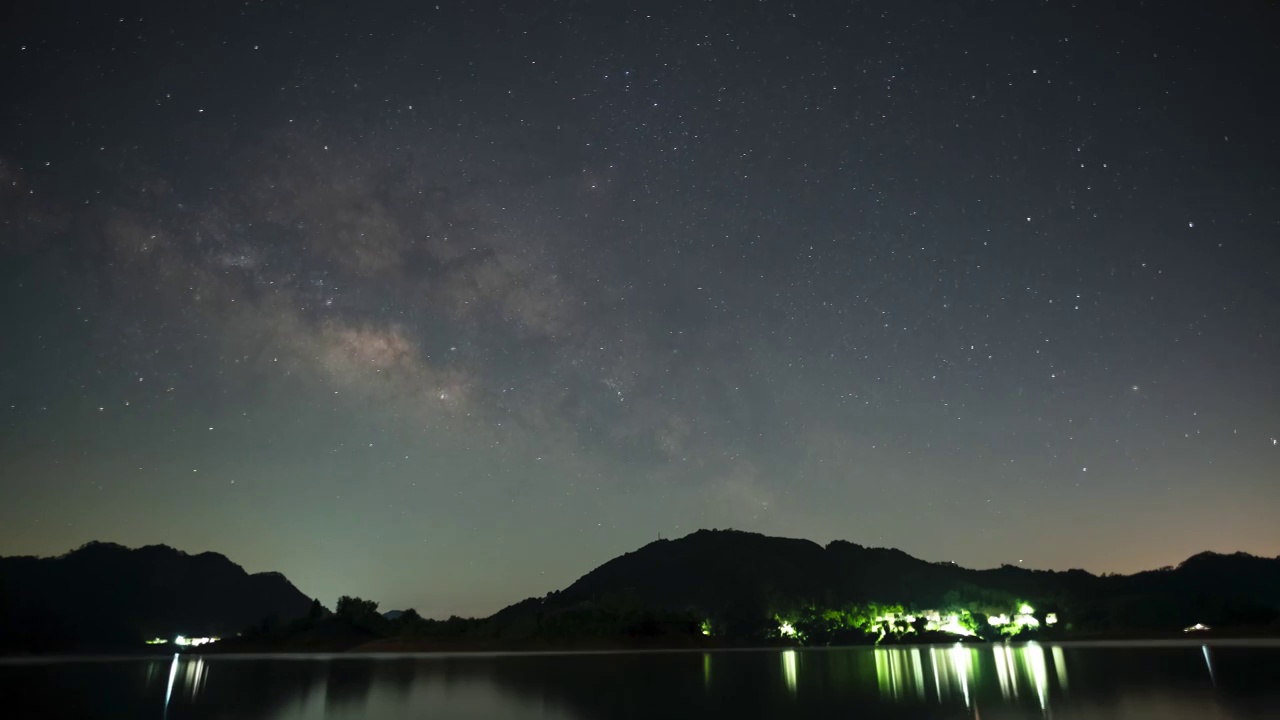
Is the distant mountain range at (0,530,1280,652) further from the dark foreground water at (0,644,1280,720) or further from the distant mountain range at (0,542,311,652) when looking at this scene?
the dark foreground water at (0,644,1280,720)

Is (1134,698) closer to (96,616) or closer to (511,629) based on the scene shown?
(511,629)

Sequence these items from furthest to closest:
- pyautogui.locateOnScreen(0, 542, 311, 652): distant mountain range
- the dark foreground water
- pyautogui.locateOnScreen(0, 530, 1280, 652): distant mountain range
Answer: pyautogui.locateOnScreen(0, 530, 1280, 652): distant mountain range < pyautogui.locateOnScreen(0, 542, 311, 652): distant mountain range < the dark foreground water

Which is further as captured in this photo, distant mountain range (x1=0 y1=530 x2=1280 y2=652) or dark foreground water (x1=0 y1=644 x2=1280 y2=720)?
distant mountain range (x1=0 y1=530 x2=1280 y2=652)

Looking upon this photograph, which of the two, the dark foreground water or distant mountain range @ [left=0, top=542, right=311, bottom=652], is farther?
distant mountain range @ [left=0, top=542, right=311, bottom=652]

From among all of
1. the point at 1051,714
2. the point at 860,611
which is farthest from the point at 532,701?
the point at 860,611

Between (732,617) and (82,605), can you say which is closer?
(732,617)

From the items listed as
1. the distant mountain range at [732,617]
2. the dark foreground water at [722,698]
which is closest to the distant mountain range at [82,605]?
the distant mountain range at [732,617]

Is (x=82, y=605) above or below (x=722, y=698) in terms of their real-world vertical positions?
above

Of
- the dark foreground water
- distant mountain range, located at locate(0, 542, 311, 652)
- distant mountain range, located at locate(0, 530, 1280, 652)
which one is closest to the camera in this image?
the dark foreground water

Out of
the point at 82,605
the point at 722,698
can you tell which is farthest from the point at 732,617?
the point at 722,698

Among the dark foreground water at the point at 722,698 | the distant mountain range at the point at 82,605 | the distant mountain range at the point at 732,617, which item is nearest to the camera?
the dark foreground water at the point at 722,698

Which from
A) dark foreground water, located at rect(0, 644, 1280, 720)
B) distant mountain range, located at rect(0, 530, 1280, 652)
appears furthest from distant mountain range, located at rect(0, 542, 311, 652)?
dark foreground water, located at rect(0, 644, 1280, 720)

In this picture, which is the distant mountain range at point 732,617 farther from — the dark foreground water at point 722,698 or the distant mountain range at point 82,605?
the dark foreground water at point 722,698

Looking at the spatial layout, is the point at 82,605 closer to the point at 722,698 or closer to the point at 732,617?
the point at 732,617
